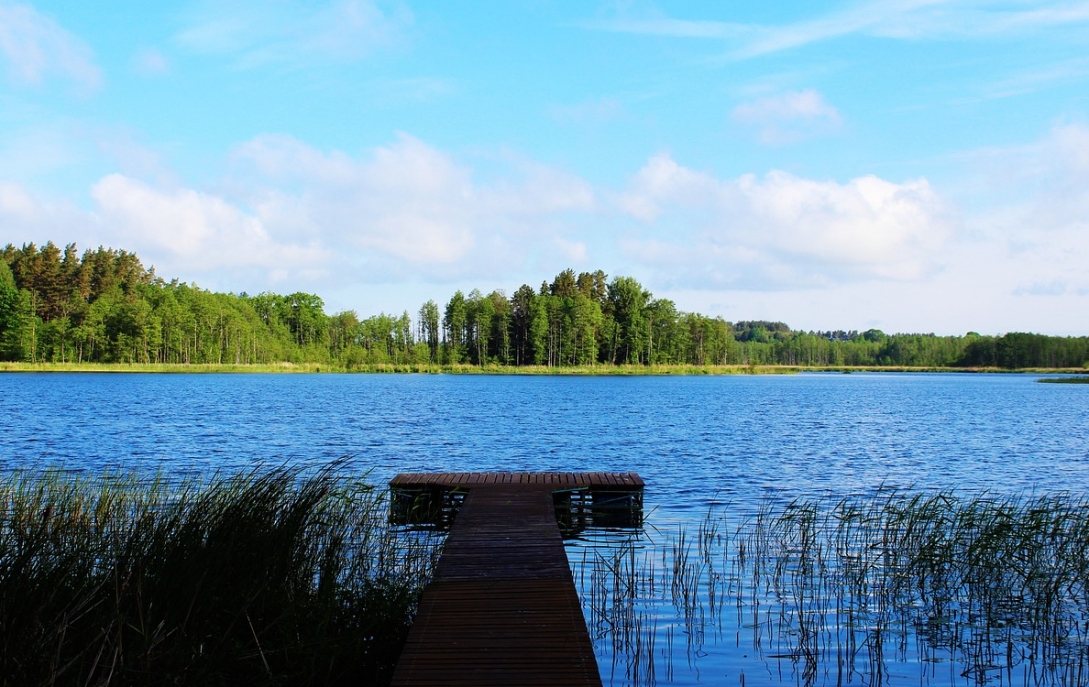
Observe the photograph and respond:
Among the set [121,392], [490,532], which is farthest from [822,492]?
[121,392]

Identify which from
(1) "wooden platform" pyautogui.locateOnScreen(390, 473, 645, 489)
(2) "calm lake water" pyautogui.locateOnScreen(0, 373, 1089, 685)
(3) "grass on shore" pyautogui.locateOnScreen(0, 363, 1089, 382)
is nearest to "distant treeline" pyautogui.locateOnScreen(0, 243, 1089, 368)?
(3) "grass on shore" pyautogui.locateOnScreen(0, 363, 1089, 382)

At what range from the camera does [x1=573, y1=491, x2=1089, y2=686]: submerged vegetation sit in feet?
24.0

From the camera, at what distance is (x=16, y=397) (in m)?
47.0

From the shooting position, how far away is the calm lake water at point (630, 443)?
60.5ft

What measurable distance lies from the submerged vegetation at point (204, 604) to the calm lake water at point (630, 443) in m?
2.24

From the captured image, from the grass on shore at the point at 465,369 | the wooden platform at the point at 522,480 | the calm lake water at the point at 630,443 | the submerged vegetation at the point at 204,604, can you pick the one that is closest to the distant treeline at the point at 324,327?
the grass on shore at the point at 465,369

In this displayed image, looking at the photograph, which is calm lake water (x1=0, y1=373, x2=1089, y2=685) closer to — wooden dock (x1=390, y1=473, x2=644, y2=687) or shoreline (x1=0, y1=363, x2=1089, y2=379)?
wooden dock (x1=390, y1=473, x2=644, y2=687)

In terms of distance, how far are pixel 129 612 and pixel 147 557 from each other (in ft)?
2.52

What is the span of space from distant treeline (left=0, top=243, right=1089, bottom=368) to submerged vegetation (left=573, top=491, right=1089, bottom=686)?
320ft

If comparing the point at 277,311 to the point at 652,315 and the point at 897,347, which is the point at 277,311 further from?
the point at 897,347

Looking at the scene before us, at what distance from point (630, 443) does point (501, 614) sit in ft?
71.7

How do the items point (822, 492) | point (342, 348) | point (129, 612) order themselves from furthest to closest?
point (342, 348)
point (822, 492)
point (129, 612)

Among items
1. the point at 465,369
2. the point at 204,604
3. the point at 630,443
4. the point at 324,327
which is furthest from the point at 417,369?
the point at 204,604

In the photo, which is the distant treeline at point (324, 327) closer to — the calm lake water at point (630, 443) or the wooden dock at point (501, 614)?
the calm lake water at point (630, 443)
